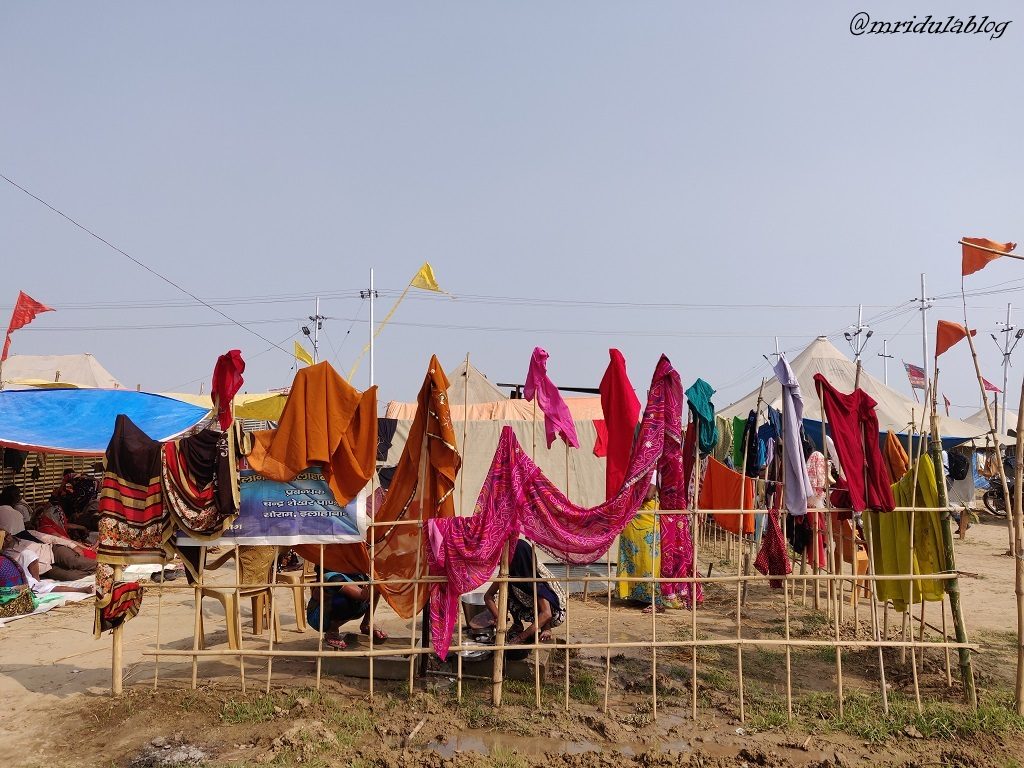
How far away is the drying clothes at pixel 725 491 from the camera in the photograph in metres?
10.1

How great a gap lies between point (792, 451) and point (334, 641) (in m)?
4.23

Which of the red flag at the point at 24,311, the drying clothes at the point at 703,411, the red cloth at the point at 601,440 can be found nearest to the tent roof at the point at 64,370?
the red flag at the point at 24,311

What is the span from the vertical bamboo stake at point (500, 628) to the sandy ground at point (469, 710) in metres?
0.16

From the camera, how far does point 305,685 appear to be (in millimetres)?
5934

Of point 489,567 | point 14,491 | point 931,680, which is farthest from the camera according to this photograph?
point 14,491

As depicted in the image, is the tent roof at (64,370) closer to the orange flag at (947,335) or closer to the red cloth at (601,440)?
the red cloth at (601,440)

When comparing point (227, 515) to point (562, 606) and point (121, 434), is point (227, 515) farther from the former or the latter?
point (562, 606)

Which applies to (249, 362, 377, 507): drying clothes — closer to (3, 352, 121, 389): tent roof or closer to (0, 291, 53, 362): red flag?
(0, 291, 53, 362): red flag


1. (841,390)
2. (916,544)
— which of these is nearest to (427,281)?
(916,544)

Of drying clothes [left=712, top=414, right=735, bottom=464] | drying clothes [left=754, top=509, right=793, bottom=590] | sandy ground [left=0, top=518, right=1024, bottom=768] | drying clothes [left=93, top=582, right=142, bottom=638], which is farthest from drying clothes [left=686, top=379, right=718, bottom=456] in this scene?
drying clothes [left=712, top=414, right=735, bottom=464]

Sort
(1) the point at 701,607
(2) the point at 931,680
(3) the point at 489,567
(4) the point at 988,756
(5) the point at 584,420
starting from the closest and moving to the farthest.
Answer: (4) the point at 988,756 < (3) the point at 489,567 < (2) the point at 931,680 < (1) the point at 701,607 < (5) the point at 584,420

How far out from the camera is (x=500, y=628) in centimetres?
559

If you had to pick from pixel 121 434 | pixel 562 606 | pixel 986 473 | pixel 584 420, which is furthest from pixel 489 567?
pixel 986 473

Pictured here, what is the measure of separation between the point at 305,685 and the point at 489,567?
6.02 ft
